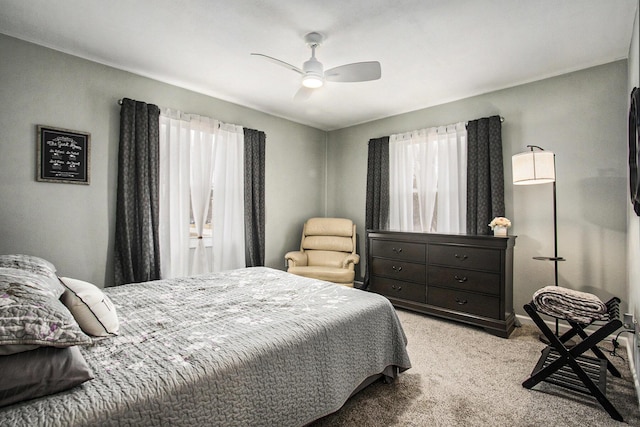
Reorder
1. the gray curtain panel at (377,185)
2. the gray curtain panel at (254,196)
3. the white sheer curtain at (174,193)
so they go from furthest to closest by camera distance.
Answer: the gray curtain panel at (377,185), the gray curtain panel at (254,196), the white sheer curtain at (174,193)

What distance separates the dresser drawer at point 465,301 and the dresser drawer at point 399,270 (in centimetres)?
20

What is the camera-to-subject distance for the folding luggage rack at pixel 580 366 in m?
1.93

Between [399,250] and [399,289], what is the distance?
48 cm

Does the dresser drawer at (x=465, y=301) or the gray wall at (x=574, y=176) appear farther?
the dresser drawer at (x=465, y=301)

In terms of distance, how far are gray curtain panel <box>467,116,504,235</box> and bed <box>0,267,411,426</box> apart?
216cm

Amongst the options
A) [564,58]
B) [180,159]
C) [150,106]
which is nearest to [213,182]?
[180,159]

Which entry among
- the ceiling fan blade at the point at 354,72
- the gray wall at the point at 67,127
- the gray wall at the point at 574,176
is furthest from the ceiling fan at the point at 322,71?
the gray wall at the point at 574,176

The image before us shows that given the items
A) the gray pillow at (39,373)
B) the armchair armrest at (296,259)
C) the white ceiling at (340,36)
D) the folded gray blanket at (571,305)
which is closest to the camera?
the gray pillow at (39,373)

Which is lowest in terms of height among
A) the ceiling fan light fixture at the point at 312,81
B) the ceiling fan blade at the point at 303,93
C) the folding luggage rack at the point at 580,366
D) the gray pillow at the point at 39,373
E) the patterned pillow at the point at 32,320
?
the folding luggage rack at the point at 580,366

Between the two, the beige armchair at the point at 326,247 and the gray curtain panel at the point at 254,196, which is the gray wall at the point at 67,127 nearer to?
the gray curtain panel at the point at 254,196

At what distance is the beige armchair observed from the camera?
14.3ft

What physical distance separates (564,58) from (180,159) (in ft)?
13.3

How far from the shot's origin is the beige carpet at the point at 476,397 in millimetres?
1816

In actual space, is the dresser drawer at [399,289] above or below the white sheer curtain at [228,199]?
below
